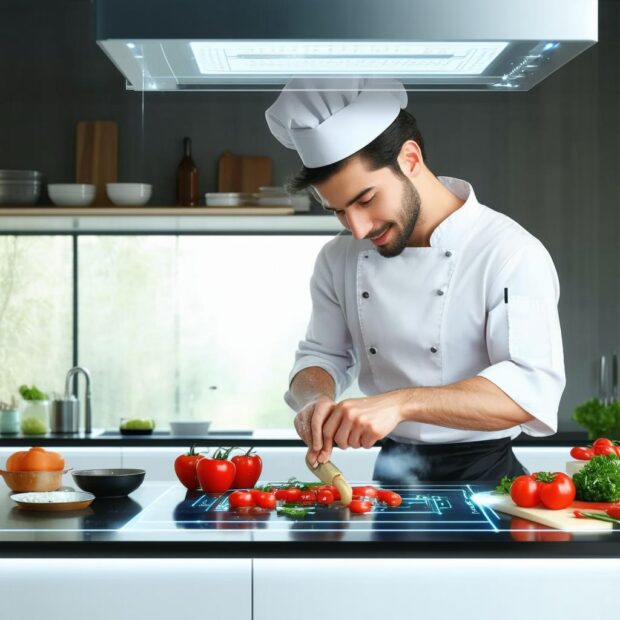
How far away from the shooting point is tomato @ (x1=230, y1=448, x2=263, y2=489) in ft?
7.77

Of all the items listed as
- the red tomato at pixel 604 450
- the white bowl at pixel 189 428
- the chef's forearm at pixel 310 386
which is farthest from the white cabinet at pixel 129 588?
the white bowl at pixel 189 428

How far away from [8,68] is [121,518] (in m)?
3.29

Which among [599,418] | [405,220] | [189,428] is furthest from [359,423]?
[599,418]

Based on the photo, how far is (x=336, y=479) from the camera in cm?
213

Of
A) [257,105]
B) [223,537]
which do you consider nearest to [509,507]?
[223,537]

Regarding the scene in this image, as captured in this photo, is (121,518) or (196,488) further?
(196,488)

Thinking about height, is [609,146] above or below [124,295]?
above

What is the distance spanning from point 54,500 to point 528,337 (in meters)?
1.09

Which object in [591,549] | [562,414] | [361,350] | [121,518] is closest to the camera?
[591,549]

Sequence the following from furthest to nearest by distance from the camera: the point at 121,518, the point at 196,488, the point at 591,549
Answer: the point at 196,488, the point at 121,518, the point at 591,549

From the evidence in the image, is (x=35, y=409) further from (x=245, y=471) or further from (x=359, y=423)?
(x=359, y=423)

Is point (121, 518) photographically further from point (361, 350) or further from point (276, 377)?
point (276, 377)

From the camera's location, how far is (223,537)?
72.4 inches

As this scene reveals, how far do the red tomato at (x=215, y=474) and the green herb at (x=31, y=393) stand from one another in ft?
7.84
